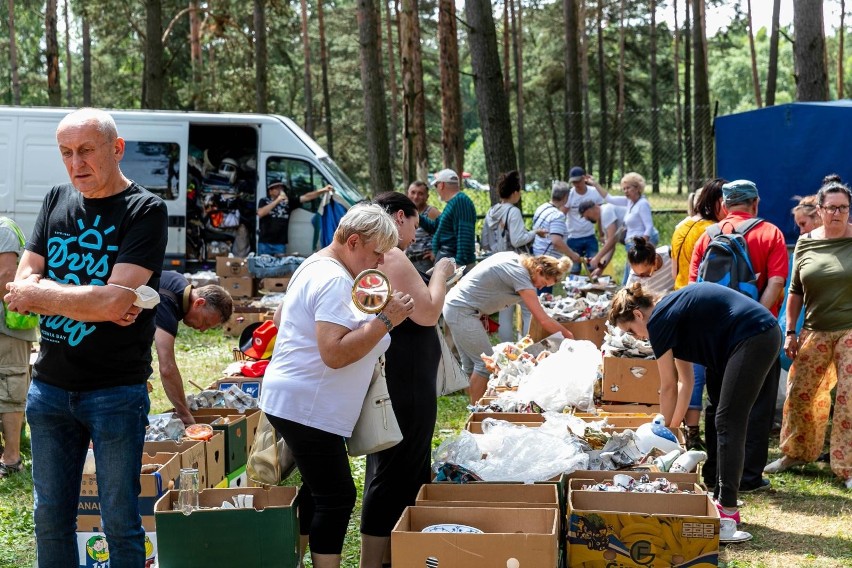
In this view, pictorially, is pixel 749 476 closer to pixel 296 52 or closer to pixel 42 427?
pixel 42 427

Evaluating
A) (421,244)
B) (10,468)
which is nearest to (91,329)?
(10,468)

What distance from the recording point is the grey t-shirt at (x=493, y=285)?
21.5 feet

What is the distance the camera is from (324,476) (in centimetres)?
356

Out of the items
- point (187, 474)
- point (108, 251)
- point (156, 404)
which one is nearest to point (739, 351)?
point (187, 474)

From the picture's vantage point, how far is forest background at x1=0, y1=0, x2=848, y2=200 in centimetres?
1452

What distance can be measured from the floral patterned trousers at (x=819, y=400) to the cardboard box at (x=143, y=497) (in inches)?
148

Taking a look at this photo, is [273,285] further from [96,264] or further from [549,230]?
[96,264]

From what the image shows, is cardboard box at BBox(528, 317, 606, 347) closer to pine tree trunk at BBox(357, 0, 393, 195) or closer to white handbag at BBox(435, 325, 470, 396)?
white handbag at BBox(435, 325, 470, 396)

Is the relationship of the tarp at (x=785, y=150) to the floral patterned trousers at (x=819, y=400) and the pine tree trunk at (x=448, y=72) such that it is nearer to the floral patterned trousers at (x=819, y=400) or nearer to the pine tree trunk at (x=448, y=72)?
the floral patterned trousers at (x=819, y=400)

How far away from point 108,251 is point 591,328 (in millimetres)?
5504

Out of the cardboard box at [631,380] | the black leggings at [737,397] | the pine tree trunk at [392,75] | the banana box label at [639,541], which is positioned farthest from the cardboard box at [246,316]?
the pine tree trunk at [392,75]

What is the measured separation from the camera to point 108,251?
316 centimetres

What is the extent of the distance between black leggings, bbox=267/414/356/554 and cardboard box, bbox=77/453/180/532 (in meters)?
0.80

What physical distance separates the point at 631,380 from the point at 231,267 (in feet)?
23.6
